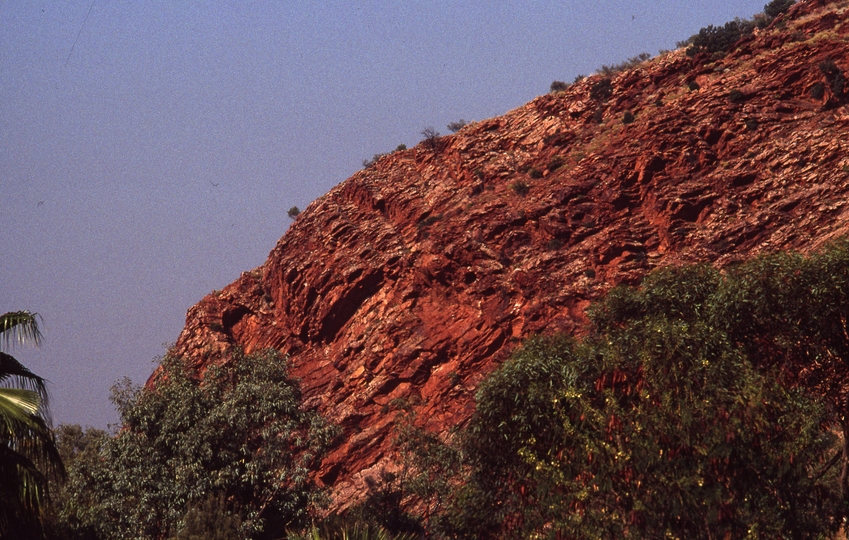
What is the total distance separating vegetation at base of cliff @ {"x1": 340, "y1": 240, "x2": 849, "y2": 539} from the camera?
44.9 ft

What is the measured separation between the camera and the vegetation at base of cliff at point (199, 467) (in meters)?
25.0

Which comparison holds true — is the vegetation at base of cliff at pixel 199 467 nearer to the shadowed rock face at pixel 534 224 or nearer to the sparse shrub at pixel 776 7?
the shadowed rock face at pixel 534 224

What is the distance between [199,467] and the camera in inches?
985

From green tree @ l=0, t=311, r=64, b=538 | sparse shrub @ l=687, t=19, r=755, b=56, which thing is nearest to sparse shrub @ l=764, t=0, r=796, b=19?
sparse shrub @ l=687, t=19, r=755, b=56

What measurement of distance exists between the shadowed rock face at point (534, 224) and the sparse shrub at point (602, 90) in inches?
18.9

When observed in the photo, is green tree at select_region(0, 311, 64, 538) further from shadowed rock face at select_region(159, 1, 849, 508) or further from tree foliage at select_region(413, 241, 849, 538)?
shadowed rock face at select_region(159, 1, 849, 508)

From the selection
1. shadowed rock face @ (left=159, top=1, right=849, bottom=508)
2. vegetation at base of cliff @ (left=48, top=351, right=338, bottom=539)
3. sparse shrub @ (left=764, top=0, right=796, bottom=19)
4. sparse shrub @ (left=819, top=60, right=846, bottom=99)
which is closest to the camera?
vegetation at base of cliff @ (left=48, top=351, right=338, bottom=539)

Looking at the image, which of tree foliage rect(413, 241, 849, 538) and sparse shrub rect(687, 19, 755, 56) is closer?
tree foliage rect(413, 241, 849, 538)

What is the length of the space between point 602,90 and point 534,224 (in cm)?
1155

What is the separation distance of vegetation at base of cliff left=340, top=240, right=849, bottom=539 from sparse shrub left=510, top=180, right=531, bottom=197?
26.2 m

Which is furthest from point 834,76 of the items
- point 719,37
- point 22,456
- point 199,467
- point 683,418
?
point 22,456

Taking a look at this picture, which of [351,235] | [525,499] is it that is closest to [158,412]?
[525,499]

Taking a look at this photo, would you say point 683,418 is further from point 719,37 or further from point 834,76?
point 719,37

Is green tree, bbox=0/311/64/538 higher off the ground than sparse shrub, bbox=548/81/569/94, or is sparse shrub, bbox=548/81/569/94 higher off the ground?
sparse shrub, bbox=548/81/569/94
